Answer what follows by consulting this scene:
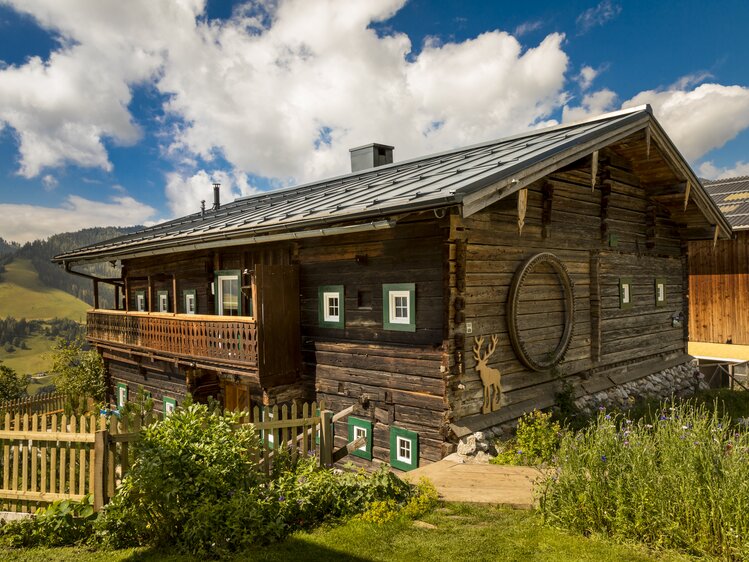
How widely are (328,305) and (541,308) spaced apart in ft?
15.1

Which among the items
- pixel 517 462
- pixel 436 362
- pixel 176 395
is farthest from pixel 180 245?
pixel 517 462

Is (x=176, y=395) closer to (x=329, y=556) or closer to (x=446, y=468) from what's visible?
(x=446, y=468)

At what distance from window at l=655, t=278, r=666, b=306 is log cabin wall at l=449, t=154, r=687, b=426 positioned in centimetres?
15

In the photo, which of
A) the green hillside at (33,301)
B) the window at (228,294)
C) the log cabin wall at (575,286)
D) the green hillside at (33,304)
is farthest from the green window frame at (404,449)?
the green hillside at (33,301)

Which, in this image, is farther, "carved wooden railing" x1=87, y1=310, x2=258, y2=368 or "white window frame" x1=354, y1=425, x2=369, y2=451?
"carved wooden railing" x1=87, y1=310, x2=258, y2=368

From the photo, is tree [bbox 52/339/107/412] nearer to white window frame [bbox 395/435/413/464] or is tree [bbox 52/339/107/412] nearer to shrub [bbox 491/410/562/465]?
white window frame [bbox 395/435/413/464]

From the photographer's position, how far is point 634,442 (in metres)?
5.57

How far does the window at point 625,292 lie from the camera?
43.7ft

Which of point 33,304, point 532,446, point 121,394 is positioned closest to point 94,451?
point 532,446

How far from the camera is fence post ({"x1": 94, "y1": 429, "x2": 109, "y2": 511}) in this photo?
6234mm

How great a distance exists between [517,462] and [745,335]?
15.5 m

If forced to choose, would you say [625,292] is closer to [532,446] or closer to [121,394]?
[532,446]

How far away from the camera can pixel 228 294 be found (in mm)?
13094

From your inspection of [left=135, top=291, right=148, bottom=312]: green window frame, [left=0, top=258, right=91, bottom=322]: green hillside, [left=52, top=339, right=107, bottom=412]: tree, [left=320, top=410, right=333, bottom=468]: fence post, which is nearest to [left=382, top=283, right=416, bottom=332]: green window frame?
[left=320, top=410, right=333, bottom=468]: fence post
